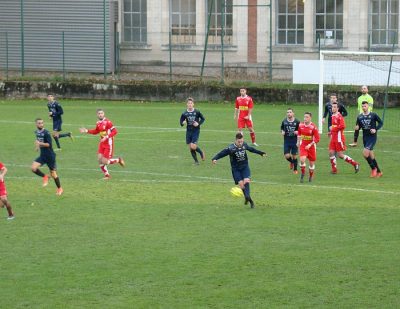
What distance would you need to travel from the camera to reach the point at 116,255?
69.2 ft

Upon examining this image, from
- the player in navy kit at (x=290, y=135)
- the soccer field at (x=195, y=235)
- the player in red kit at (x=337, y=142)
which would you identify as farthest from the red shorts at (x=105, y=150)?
the player in red kit at (x=337, y=142)

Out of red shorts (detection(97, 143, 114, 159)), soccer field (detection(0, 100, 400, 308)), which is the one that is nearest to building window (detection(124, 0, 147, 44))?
soccer field (detection(0, 100, 400, 308))

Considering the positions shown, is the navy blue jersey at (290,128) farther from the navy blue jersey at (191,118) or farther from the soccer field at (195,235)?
the navy blue jersey at (191,118)

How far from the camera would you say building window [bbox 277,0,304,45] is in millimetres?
58156

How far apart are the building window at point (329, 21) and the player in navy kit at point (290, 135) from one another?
26.2 meters

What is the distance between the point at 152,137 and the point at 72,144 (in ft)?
11.1

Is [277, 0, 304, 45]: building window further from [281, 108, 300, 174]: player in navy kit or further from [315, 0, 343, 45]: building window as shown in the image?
[281, 108, 300, 174]: player in navy kit

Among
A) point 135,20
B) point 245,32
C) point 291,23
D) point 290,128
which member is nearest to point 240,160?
point 290,128

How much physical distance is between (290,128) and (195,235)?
30.6 ft

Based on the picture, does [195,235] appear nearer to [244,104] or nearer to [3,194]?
[3,194]

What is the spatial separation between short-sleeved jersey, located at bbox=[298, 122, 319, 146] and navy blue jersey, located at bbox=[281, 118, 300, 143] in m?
1.19

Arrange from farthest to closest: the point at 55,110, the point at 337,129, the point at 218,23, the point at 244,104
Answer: the point at 218,23, the point at 244,104, the point at 55,110, the point at 337,129

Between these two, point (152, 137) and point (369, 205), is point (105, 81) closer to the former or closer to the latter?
point (152, 137)

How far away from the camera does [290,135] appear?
31.5 m
